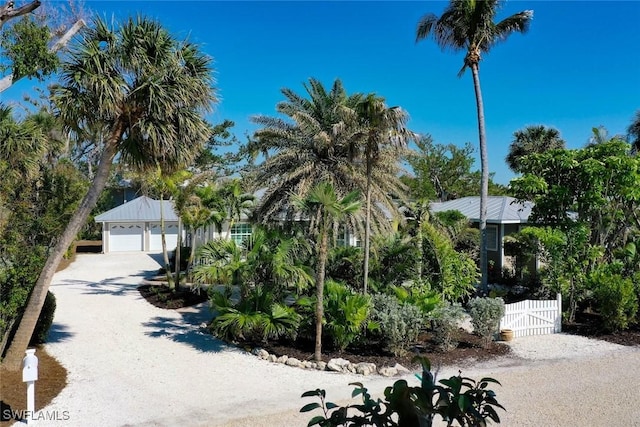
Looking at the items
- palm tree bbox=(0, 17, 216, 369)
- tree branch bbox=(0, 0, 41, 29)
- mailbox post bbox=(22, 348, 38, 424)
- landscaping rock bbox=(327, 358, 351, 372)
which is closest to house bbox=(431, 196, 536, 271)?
landscaping rock bbox=(327, 358, 351, 372)

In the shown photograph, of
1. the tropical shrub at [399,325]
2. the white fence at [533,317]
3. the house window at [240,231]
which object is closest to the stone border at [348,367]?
the tropical shrub at [399,325]

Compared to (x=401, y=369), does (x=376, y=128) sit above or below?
above

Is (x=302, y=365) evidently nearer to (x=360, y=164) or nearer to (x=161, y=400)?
(x=161, y=400)

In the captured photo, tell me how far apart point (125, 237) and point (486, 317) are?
27534 mm

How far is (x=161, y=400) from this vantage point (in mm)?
7688

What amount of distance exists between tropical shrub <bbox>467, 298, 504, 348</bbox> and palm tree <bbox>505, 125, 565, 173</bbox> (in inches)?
572


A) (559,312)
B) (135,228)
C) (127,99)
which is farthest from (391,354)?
(135,228)

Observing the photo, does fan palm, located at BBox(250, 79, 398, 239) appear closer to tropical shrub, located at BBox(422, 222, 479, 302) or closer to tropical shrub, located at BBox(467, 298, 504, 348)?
tropical shrub, located at BBox(422, 222, 479, 302)

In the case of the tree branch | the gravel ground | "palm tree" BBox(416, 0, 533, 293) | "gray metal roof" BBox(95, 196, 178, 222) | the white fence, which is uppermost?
"palm tree" BBox(416, 0, 533, 293)

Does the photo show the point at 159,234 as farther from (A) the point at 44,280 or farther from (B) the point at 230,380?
(B) the point at 230,380

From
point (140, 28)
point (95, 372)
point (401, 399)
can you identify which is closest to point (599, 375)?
point (401, 399)

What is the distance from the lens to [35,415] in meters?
6.90

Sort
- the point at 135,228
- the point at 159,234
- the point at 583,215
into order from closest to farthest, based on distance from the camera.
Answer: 1. the point at 583,215
2. the point at 135,228
3. the point at 159,234

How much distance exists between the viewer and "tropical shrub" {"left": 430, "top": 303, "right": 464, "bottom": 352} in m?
10.5
